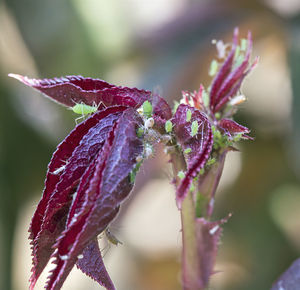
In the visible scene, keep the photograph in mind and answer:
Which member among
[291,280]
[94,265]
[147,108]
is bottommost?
[291,280]

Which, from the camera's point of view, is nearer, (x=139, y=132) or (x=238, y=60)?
(x=139, y=132)

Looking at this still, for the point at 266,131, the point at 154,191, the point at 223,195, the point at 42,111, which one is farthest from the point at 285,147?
the point at 42,111

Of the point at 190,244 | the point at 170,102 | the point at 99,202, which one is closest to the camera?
the point at 99,202

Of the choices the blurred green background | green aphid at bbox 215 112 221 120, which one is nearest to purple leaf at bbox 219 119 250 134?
green aphid at bbox 215 112 221 120

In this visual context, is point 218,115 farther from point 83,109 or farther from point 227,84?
point 83,109

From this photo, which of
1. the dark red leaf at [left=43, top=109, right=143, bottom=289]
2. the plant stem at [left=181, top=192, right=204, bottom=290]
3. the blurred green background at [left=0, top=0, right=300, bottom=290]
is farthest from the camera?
the blurred green background at [left=0, top=0, right=300, bottom=290]

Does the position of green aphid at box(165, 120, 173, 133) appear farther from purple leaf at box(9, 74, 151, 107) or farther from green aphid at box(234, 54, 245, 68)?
green aphid at box(234, 54, 245, 68)

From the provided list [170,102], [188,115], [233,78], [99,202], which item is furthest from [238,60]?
[170,102]
